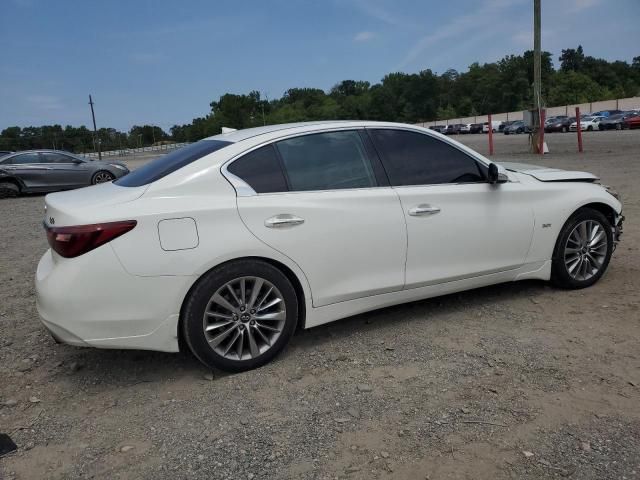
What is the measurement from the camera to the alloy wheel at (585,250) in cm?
481

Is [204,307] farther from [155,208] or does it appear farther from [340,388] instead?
[340,388]

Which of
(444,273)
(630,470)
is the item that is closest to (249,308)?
(444,273)

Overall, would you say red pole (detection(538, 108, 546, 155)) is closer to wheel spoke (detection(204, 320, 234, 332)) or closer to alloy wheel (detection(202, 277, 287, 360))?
alloy wheel (detection(202, 277, 287, 360))

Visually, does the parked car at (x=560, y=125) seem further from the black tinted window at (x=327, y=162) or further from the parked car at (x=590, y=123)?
the black tinted window at (x=327, y=162)

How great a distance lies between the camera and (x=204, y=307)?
3.43 metres

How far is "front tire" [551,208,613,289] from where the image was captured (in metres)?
4.76

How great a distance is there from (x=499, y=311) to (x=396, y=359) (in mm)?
1191

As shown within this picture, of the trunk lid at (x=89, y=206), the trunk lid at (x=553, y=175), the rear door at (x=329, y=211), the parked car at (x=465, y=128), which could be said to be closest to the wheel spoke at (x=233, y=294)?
the rear door at (x=329, y=211)

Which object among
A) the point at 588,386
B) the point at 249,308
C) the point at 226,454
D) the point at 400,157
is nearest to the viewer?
the point at 226,454

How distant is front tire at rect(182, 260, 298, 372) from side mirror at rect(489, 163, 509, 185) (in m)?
1.79

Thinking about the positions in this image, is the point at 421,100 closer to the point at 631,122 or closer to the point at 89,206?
the point at 631,122

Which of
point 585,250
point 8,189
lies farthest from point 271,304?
point 8,189

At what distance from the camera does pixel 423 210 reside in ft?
13.4

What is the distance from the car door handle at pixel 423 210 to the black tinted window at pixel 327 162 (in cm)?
33
